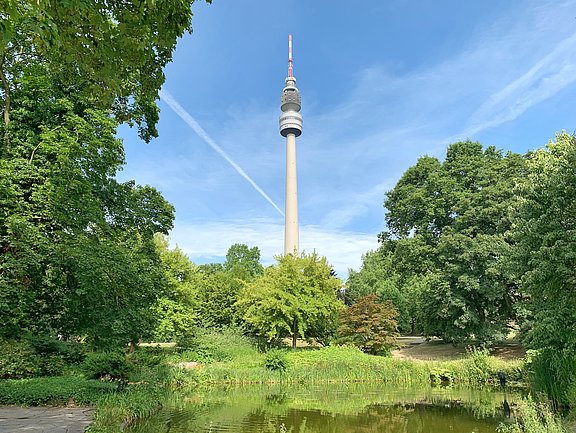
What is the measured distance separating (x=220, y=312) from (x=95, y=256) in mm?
20440

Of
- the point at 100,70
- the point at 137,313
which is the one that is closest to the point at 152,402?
the point at 137,313

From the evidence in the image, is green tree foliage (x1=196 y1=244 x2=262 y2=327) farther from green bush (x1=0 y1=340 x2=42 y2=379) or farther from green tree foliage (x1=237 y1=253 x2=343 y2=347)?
green bush (x1=0 y1=340 x2=42 y2=379)

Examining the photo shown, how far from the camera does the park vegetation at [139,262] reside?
4977 mm

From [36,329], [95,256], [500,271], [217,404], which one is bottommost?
[217,404]

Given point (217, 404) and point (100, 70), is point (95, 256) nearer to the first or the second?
point (217, 404)

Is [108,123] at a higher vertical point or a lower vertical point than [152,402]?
higher

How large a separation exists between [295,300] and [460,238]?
9.17 m

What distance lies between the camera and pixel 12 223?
34.1 feet

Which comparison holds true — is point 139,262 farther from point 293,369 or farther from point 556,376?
point 556,376

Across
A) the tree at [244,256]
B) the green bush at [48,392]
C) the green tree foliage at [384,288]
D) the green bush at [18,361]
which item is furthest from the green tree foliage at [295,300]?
the tree at [244,256]

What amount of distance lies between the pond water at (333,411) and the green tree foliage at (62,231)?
9.89 feet

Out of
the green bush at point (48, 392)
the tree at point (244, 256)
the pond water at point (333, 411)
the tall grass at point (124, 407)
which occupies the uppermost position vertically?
the tree at point (244, 256)

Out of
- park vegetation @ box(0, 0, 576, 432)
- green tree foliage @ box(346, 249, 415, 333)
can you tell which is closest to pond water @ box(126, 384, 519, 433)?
park vegetation @ box(0, 0, 576, 432)

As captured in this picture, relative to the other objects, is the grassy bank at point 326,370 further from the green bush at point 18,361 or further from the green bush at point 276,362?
the green bush at point 18,361
